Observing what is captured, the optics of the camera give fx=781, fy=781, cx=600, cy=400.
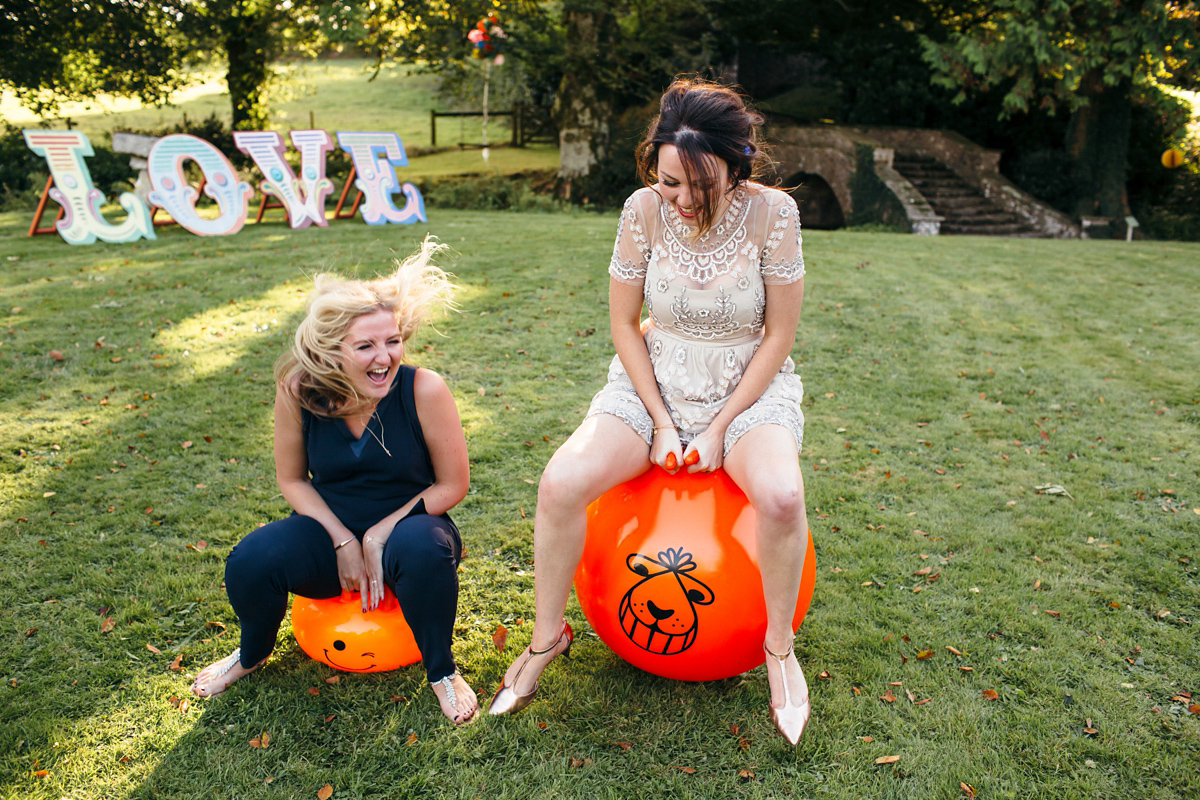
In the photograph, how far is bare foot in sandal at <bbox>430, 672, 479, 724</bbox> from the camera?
3.08m

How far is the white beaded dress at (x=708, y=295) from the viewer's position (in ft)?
10.5

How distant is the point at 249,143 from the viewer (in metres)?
12.9

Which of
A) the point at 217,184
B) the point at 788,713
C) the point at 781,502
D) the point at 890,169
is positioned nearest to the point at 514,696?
the point at 788,713

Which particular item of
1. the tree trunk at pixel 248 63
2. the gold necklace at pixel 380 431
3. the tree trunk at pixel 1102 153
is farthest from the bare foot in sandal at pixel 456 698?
the tree trunk at pixel 248 63

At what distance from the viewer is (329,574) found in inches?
122

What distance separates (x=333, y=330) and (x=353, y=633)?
1221 mm

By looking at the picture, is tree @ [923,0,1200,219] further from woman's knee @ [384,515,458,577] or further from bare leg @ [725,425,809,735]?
woman's knee @ [384,515,458,577]

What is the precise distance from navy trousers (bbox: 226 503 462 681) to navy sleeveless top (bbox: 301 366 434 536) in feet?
0.46

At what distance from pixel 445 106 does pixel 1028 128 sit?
22.8 metres

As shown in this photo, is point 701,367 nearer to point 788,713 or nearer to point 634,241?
point 634,241

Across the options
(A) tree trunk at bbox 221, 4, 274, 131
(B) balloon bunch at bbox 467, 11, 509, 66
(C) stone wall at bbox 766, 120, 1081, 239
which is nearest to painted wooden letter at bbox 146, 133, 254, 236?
(B) balloon bunch at bbox 467, 11, 509, 66

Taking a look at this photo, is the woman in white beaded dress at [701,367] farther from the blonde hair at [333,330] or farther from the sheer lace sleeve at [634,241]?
the blonde hair at [333,330]

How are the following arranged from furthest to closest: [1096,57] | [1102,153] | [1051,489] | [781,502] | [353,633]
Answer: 1. [1102,153]
2. [1096,57]
3. [1051,489]
4. [353,633]
5. [781,502]

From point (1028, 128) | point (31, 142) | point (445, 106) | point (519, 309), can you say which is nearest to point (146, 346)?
point (519, 309)
